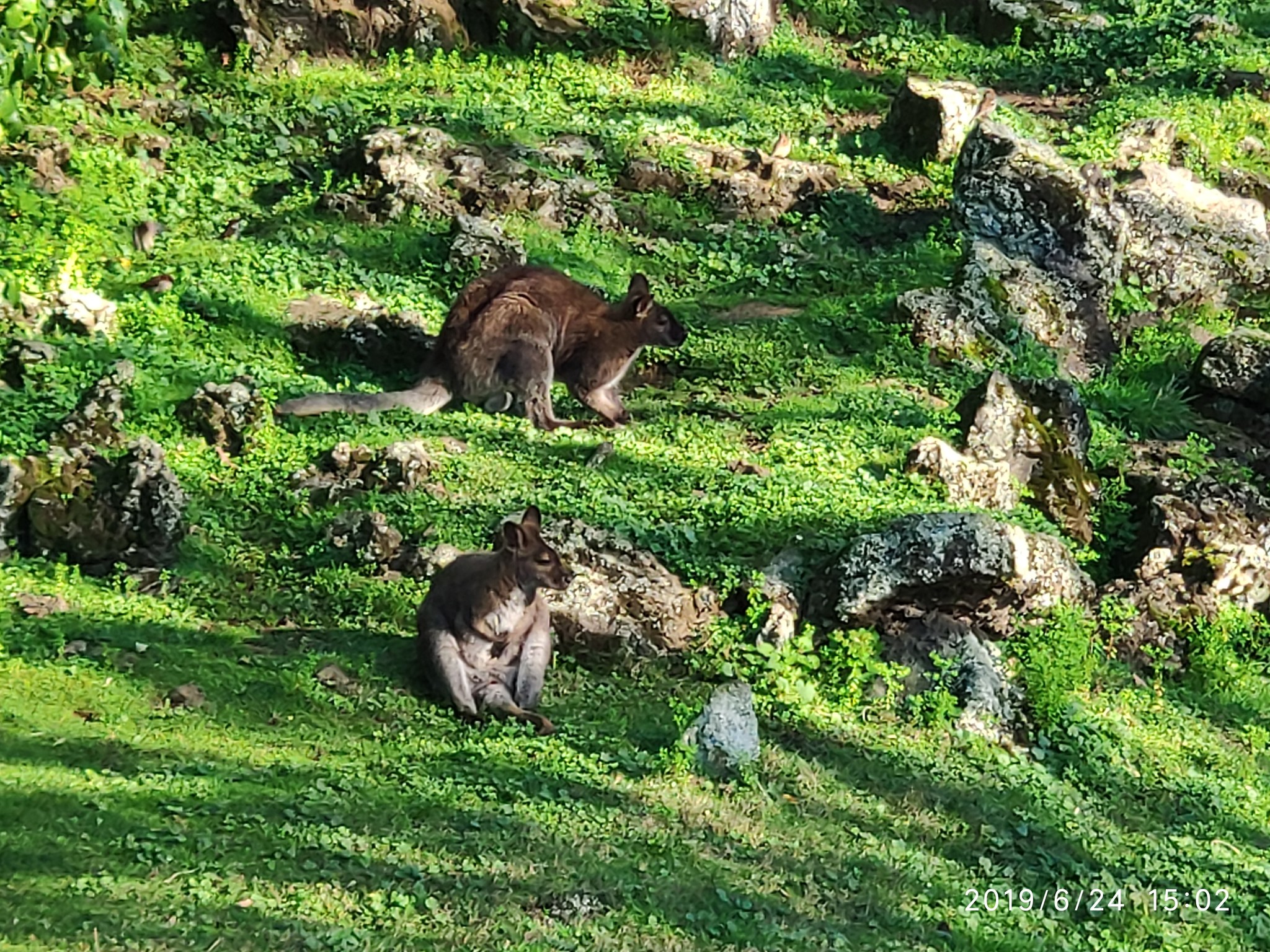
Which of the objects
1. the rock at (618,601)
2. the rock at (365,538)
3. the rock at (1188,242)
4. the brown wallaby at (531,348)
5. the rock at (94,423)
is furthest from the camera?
the rock at (1188,242)

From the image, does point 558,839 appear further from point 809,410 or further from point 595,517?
point 809,410

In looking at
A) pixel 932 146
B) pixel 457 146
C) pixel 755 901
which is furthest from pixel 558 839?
pixel 932 146

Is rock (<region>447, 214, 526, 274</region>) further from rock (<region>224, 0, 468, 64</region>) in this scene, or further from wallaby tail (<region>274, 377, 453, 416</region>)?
rock (<region>224, 0, 468, 64</region>)

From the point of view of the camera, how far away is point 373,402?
10.0m

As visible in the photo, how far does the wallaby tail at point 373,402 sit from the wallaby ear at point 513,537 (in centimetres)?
302

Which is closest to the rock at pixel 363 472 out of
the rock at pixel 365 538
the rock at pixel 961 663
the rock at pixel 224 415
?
the rock at pixel 365 538

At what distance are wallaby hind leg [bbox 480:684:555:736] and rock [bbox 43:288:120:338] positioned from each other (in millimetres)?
4769

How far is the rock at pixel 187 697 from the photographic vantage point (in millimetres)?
7051

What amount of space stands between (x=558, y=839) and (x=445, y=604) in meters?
1.59

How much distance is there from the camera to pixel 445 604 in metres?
7.42

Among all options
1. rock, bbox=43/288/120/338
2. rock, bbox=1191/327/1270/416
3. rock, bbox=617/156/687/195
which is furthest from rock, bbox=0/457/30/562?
rock, bbox=1191/327/1270/416

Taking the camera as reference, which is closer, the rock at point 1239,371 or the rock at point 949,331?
the rock at point 1239,371

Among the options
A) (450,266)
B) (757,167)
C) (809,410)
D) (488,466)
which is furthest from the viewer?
(757,167)

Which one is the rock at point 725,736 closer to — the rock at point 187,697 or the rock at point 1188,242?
the rock at point 187,697
